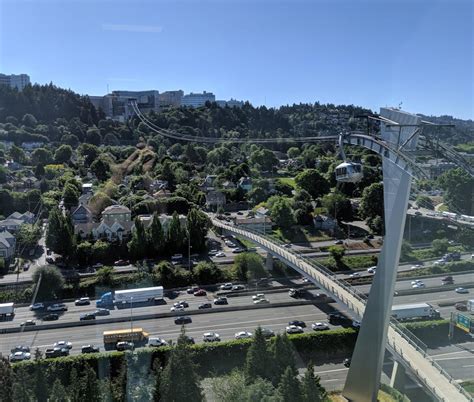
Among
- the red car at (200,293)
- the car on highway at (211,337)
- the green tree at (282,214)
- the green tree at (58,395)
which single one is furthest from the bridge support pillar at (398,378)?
the green tree at (282,214)

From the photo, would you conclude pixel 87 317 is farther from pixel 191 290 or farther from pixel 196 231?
pixel 196 231

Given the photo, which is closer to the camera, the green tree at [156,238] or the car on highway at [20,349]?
the car on highway at [20,349]

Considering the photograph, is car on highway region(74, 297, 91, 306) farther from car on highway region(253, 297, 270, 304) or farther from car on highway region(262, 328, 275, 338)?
car on highway region(262, 328, 275, 338)

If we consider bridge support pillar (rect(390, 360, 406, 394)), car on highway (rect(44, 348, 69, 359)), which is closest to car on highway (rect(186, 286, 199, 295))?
car on highway (rect(44, 348, 69, 359))

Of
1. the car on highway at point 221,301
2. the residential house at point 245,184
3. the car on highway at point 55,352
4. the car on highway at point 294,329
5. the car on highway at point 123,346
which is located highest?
the residential house at point 245,184

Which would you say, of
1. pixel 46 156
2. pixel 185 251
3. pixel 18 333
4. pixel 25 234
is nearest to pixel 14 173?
pixel 46 156

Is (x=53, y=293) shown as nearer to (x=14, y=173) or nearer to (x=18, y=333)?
(x=18, y=333)

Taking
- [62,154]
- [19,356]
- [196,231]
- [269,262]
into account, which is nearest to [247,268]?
[269,262]

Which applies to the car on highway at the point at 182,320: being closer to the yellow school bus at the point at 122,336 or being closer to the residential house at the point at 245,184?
the yellow school bus at the point at 122,336
